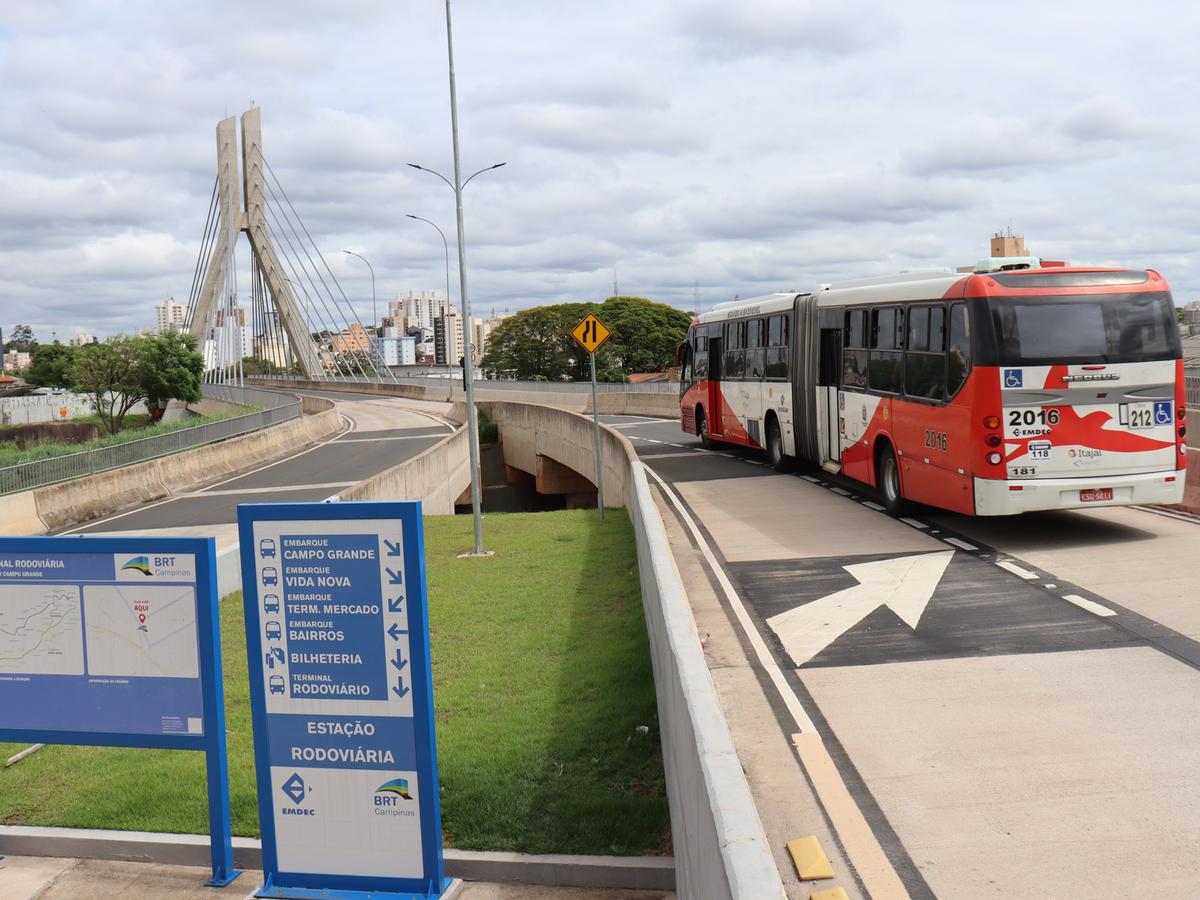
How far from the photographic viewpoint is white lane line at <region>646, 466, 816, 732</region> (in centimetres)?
802

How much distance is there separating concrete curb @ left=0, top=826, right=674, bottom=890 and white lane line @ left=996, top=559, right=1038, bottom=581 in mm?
Answer: 6549

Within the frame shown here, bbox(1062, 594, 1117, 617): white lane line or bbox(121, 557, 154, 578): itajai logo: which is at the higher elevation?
bbox(121, 557, 154, 578): itajai logo

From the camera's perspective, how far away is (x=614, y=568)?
655 inches

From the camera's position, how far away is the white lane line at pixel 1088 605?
10.2 meters

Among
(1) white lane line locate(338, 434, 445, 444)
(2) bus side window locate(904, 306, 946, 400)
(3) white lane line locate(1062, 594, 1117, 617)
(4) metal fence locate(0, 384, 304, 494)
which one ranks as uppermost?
(2) bus side window locate(904, 306, 946, 400)

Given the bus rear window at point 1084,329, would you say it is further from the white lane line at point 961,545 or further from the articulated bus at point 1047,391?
the white lane line at point 961,545

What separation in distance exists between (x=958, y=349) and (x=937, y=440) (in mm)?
1264

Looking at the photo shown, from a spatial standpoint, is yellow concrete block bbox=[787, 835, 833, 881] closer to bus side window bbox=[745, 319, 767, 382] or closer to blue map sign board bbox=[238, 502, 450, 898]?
blue map sign board bbox=[238, 502, 450, 898]

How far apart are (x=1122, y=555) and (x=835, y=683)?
5654 millimetres

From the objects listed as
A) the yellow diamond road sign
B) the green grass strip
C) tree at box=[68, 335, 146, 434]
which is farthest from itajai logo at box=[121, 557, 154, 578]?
tree at box=[68, 335, 146, 434]

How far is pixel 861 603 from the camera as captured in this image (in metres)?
11.1

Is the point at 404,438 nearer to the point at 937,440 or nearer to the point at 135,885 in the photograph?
the point at 937,440

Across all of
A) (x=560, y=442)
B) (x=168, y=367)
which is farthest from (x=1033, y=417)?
(x=168, y=367)

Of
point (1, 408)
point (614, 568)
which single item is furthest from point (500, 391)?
point (614, 568)
